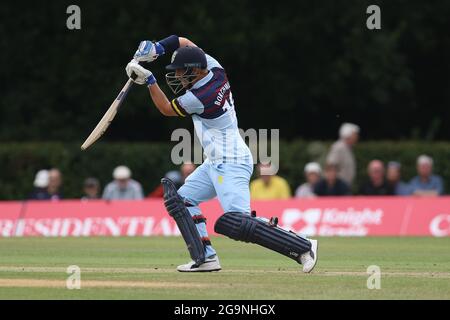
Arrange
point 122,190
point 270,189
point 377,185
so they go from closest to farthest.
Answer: point 377,185 < point 270,189 < point 122,190

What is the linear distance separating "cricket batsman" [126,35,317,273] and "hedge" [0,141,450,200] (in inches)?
497

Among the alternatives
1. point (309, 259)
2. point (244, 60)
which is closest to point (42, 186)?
point (244, 60)

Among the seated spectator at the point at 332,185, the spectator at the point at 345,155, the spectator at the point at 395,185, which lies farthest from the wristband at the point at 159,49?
the spectator at the point at 345,155

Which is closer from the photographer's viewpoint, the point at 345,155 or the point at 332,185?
the point at 332,185

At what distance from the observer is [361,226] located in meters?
18.7

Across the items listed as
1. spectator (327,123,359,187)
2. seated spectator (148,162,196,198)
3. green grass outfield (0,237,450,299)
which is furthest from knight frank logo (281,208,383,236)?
green grass outfield (0,237,450,299)

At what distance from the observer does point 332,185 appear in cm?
1936

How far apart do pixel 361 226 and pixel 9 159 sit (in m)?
8.37

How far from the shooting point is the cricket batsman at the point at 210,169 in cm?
1041

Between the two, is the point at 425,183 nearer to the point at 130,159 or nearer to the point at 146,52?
the point at 130,159

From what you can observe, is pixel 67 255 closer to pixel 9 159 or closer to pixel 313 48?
pixel 9 159

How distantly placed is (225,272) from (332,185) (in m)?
8.70

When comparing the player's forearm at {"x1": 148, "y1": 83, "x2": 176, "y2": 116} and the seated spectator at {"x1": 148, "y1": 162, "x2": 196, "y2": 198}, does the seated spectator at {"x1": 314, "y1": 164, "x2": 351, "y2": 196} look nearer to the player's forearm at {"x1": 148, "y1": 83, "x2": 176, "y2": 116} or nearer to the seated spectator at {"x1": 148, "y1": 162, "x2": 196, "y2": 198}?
the seated spectator at {"x1": 148, "y1": 162, "x2": 196, "y2": 198}
